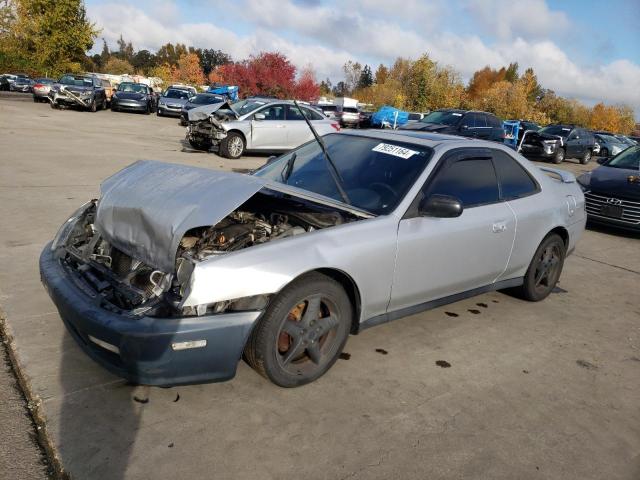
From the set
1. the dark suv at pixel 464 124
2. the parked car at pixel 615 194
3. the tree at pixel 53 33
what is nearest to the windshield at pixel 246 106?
the dark suv at pixel 464 124

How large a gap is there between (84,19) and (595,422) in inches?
2034

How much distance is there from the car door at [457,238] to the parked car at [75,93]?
22039mm

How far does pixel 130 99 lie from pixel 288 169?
23216 millimetres

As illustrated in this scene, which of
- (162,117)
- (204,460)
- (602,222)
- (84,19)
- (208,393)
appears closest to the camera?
(204,460)

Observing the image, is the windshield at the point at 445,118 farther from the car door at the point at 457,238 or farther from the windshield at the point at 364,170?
the windshield at the point at 364,170

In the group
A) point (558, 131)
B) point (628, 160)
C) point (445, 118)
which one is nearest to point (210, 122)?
point (445, 118)

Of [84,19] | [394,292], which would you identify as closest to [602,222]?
[394,292]

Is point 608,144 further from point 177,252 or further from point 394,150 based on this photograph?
point 177,252

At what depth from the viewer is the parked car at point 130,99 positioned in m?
24.5

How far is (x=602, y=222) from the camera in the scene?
843 cm

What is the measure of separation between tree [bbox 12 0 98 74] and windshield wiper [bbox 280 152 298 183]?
4573 centimetres

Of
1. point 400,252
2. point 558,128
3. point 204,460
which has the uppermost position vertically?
point 558,128

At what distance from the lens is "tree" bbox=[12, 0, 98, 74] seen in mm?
41156

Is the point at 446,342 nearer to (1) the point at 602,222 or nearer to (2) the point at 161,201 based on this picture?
(2) the point at 161,201
